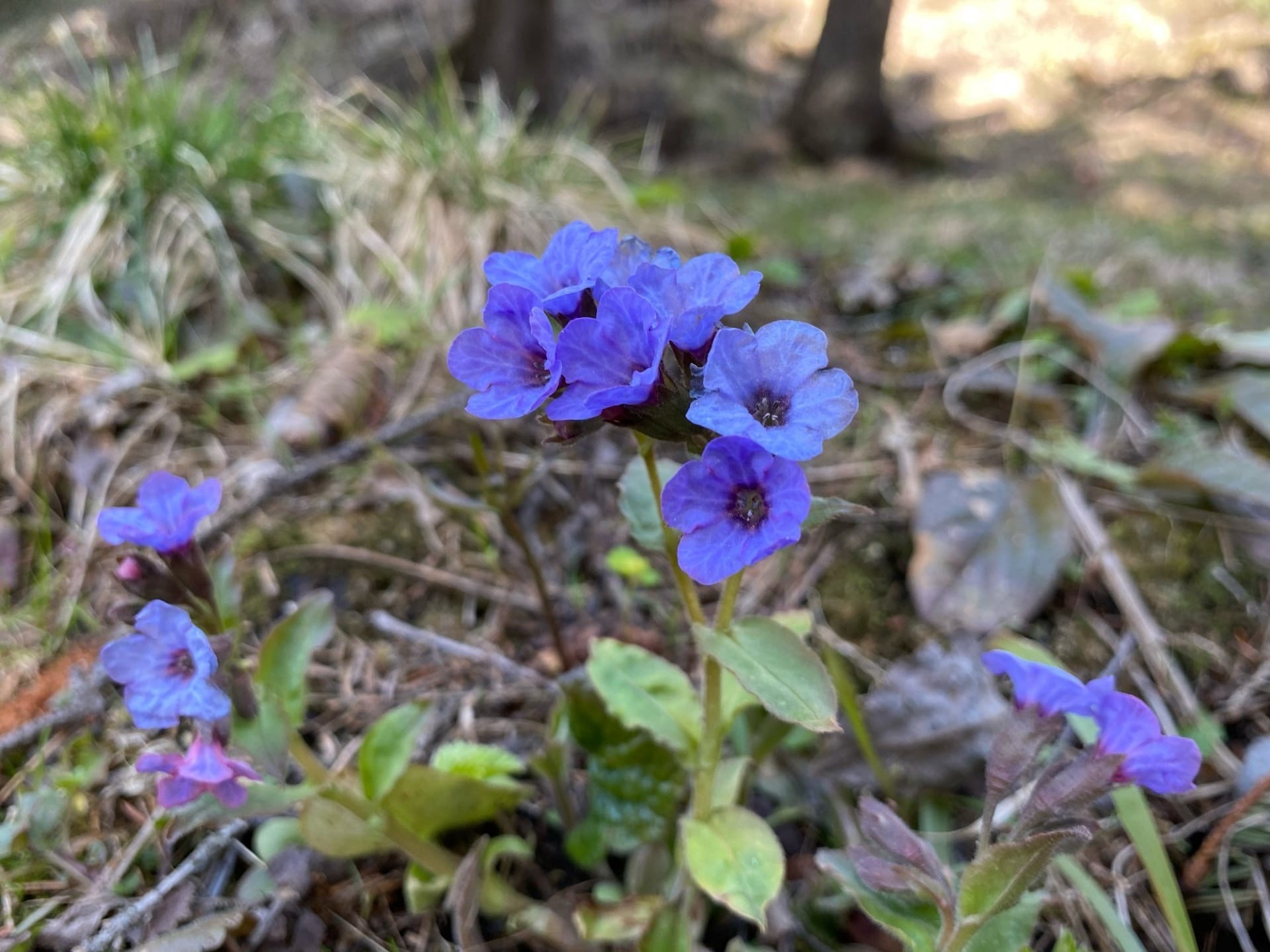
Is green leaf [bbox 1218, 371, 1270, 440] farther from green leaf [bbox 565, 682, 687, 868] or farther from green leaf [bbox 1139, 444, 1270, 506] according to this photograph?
green leaf [bbox 565, 682, 687, 868]

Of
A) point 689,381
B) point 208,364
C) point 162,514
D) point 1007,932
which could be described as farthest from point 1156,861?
point 208,364

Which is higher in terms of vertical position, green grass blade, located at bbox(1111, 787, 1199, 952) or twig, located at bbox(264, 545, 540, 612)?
twig, located at bbox(264, 545, 540, 612)

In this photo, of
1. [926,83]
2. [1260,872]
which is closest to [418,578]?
[1260,872]

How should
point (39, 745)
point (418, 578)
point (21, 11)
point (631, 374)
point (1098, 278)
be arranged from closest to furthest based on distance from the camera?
point (631, 374)
point (39, 745)
point (418, 578)
point (1098, 278)
point (21, 11)

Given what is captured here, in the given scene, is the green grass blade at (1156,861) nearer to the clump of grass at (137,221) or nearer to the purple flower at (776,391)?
the purple flower at (776,391)

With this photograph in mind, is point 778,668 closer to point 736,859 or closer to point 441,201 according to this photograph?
point 736,859

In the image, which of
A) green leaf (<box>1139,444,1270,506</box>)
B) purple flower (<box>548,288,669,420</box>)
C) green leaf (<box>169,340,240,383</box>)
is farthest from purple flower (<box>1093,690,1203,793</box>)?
green leaf (<box>169,340,240,383</box>)

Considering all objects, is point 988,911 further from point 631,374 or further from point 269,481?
point 269,481
